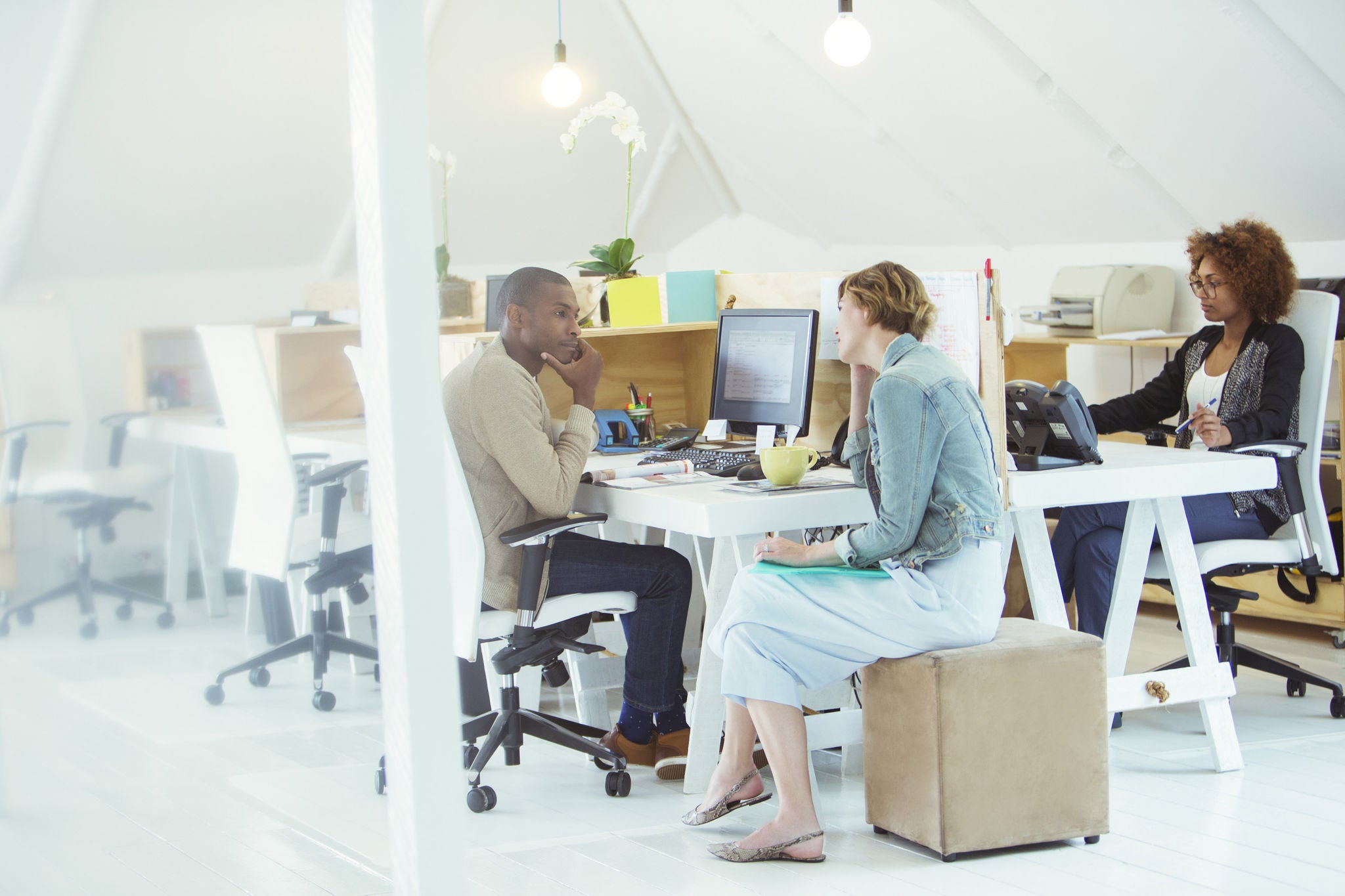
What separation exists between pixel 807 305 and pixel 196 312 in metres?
2.06

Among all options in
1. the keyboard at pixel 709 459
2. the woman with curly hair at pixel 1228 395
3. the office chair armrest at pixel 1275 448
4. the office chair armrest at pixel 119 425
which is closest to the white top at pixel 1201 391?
the woman with curly hair at pixel 1228 395

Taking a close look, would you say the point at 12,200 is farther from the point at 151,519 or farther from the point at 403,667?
the point at 403,667

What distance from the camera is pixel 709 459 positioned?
341 cm

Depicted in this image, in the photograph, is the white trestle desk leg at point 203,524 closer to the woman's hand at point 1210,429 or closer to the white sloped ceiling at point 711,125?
the white sloped ceiling at point 711,125

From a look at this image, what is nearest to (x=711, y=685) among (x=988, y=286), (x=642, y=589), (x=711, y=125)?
(x=642, y=589)

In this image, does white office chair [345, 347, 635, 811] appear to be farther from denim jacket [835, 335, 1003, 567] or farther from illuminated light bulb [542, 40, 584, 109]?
illuminated light bulb [542, 40, 584, 109]

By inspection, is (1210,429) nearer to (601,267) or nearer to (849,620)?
(849,620)

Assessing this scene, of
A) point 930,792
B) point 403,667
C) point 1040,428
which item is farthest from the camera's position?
point 1040,428

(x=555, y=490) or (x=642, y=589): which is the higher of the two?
(x=555, y=490)

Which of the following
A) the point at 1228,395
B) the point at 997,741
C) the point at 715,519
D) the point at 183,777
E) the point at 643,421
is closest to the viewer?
the point at 183,777

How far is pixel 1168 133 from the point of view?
480 centimetres

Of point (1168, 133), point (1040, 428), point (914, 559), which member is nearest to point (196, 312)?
point (914, 559)

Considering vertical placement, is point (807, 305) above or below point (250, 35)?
below

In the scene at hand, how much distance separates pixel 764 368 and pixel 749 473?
594mm
